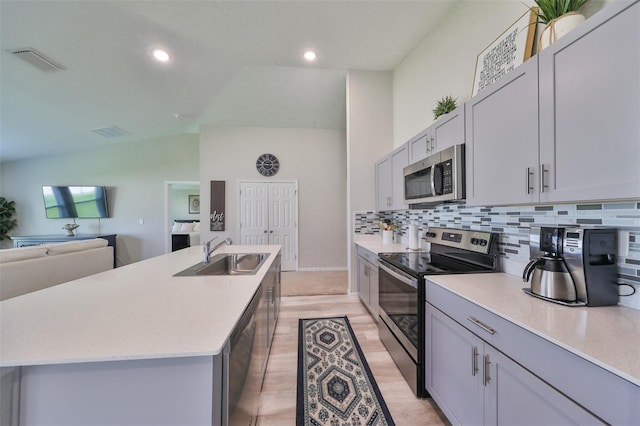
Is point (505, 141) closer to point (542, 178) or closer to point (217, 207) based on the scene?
point (542, 178)

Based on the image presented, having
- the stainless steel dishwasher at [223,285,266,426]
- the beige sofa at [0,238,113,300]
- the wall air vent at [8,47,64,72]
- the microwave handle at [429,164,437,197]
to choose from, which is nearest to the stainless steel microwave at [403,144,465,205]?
the microwave handle at [429,164,437,197]

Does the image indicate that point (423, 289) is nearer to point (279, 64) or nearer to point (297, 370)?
point (297, 370)

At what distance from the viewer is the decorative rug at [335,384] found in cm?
142

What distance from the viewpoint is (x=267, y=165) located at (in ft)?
16.8

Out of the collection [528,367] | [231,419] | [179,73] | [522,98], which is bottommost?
[231,419]

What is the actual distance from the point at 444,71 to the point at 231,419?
3220 mm

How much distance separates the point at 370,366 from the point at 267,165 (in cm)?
428

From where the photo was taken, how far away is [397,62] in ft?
11.0

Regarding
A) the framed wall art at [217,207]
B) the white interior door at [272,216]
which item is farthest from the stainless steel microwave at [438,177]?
the framed wall art at [217,207]

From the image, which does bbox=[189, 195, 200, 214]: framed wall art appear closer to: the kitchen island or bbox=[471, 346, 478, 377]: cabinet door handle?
the kitchen island

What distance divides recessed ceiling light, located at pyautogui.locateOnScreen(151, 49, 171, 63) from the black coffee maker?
4.16 meters

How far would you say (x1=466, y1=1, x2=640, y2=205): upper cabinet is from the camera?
31.1 inches

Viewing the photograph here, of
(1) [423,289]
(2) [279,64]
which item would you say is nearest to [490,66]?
(1) [423,289]

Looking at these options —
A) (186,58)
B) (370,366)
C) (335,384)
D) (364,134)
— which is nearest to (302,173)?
(364,134)
